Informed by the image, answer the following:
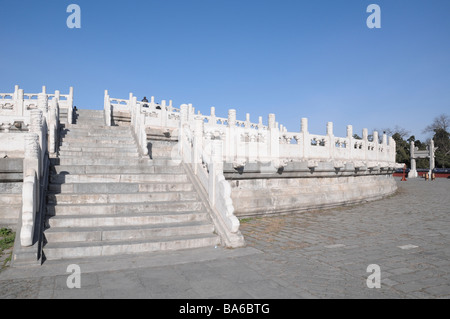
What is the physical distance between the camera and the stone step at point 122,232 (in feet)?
17.9

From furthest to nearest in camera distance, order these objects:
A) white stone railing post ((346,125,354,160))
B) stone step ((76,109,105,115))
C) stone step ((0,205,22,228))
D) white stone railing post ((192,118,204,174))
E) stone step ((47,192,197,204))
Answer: stone step ((76,109,105,115)) → white stone railing post ((346,125,354,160)) → white stone railing post ((192,118,204,174)) → stone step ((0,205,22,228)) → stone step ((47,192,197,204))

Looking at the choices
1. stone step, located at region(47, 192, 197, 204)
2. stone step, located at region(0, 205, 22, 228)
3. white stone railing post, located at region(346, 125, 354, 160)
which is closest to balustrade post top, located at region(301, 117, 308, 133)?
white stone railing post, located at region(346, 125, 354, 160)

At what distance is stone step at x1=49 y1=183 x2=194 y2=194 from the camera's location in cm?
670

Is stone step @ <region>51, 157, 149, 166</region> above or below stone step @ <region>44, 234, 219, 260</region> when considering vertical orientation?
above

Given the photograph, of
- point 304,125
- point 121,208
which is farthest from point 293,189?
point 121,208

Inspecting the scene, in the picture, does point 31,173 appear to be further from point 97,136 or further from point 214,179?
point 97,136

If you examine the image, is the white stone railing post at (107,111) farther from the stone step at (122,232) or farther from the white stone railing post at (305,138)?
the stone step at (122,232)

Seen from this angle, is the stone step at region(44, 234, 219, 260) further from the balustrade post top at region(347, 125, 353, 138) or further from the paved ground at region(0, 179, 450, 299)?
the balustrade post top at region(347, 125, 353, 138)

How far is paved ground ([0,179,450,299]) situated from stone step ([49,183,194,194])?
6.67 feet

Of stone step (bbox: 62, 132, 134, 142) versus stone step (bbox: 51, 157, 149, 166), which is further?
stone step (bbox: 62, 132, 134, 142)

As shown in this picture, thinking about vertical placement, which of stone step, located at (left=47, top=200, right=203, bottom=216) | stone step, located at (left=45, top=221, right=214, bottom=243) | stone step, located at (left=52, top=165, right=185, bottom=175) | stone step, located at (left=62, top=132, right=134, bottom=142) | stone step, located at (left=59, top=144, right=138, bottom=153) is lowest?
stone step, located at (left=45, top=221, right=214, bottom=243)
